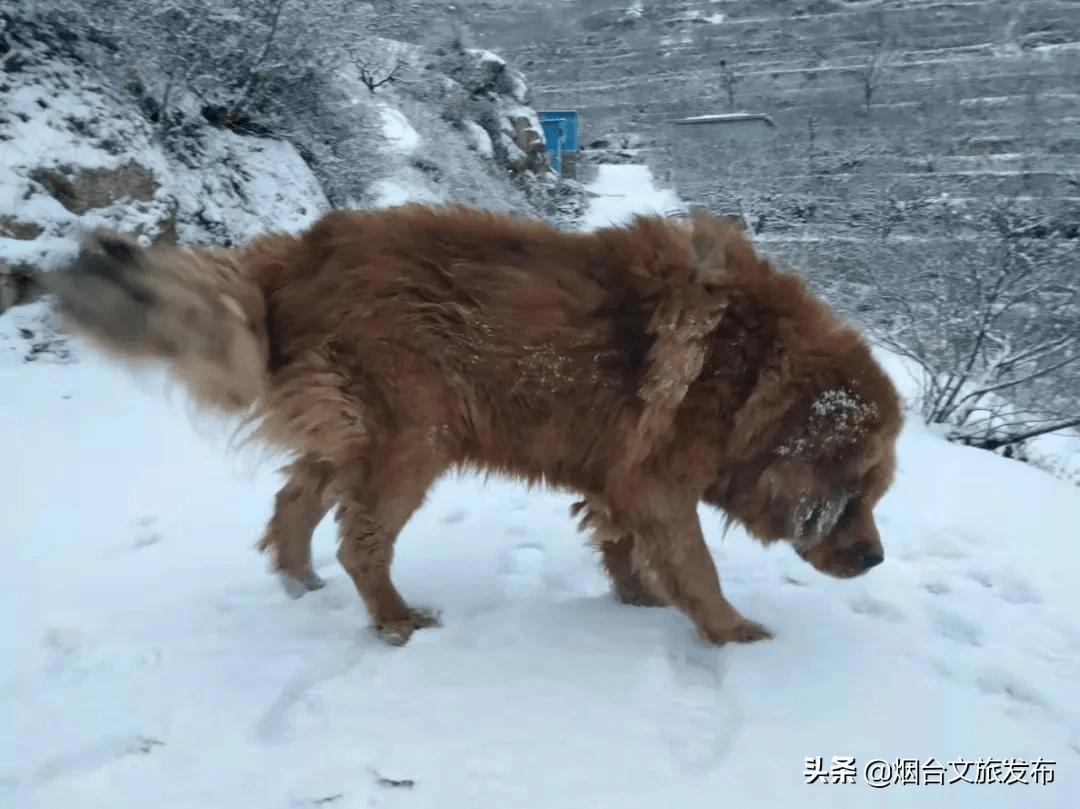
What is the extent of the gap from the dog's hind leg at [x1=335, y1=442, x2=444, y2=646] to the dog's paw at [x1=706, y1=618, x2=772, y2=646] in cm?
119

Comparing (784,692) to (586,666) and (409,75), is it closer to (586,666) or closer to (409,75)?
A: (586,666)

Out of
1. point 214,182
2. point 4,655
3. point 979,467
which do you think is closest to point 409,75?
point 214,182

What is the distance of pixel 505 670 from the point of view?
2859mm

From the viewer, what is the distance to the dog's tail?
2715 mm

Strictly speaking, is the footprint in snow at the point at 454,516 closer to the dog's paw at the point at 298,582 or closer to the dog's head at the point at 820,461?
the dog's paw at the point at 298,582

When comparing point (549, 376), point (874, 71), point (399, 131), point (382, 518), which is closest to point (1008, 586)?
point (549, 376)

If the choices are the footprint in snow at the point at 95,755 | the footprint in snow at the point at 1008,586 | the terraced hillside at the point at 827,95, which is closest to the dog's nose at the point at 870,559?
the footprint in snow at the point at 1008,586

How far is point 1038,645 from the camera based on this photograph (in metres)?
3.04

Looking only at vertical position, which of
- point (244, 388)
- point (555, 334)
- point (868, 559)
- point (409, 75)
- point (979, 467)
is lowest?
point (979, 467)

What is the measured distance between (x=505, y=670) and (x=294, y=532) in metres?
1.19

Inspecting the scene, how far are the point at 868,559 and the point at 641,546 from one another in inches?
37.9

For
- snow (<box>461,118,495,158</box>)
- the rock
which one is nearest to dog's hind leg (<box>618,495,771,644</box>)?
the rock

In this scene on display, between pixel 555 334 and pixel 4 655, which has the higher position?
pixel 555 334

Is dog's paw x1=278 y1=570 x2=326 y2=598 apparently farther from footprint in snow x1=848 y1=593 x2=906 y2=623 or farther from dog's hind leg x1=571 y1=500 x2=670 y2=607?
footprint in snow x1=848 y1=593 x2=906 y2=623
